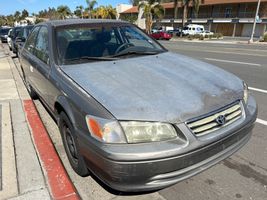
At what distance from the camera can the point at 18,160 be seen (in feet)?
11.1

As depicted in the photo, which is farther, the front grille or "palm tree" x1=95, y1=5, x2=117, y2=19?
"palm tree" x1=95, y1=5, x2=117, y2=19

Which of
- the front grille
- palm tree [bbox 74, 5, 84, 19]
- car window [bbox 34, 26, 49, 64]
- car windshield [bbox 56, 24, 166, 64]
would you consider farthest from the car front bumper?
palm tree [bbox 74, 5, 84, 19]

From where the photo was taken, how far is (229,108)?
2625mm

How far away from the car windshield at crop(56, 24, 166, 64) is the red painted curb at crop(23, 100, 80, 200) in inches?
47.6

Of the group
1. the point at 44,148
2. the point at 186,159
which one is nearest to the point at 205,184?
the point at 186,159

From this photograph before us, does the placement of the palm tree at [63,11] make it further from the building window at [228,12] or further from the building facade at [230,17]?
the building window at [228,12]

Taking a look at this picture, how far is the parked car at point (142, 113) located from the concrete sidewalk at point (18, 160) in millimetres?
454

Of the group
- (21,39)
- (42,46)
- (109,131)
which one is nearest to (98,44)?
(42,46)

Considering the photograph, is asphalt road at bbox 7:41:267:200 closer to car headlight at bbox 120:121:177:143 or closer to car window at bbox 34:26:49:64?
car headlight at bbox 120:121:177:143

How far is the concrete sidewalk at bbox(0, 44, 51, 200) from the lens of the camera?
2811 millimetres

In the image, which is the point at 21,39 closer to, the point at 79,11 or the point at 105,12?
the point at 105,12

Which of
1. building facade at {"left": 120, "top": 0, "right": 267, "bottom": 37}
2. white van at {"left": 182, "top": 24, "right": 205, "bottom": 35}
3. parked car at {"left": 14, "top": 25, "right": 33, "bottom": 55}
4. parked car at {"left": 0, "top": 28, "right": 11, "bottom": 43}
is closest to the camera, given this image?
parked car at {"left": 14, "top": 25, "right": 33, "bottom": 55}

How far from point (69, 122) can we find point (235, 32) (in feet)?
189

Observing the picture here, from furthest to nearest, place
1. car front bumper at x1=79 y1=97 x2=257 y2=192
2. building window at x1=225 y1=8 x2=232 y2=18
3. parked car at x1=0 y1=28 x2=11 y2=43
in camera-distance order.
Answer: building window at x1=225 y1=8 x2=232 y2=18 < parked car at x1=0 y1=28 x2=11 y2=43 < car front bumper at x1=79 y1=97 x2=257 y2=192
